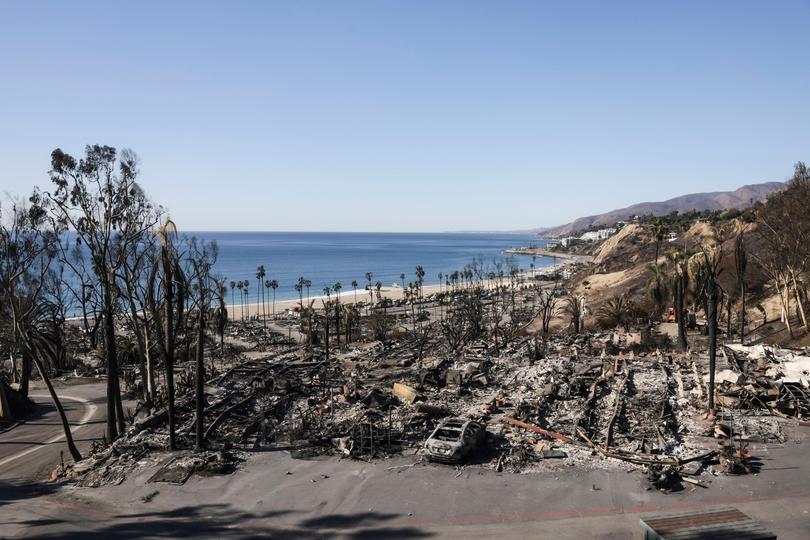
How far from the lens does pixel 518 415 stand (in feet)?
69.6

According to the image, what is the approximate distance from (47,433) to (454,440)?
69.5ft

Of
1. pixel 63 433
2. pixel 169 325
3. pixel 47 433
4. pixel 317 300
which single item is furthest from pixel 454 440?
pixel 317 300

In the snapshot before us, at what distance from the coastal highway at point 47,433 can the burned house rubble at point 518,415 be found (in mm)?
2823

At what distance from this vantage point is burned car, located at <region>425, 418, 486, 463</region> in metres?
17.2

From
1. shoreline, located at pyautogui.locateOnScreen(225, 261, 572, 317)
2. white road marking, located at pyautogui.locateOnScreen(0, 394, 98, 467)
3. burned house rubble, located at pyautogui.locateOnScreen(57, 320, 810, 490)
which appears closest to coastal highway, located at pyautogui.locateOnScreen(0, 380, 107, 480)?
white road marking, located at pyautogui.locateOnScreen(0, 394, 98, 467)

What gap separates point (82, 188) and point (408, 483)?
58.6 ft

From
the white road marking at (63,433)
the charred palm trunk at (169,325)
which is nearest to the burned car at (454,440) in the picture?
the charred palm trunk at (169,325)

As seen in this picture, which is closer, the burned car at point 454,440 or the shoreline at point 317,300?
the burned car at point 454,440

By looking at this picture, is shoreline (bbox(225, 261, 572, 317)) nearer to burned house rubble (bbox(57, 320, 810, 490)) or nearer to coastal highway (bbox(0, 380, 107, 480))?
coastal highway (bbox(0, 380, 107, 480))

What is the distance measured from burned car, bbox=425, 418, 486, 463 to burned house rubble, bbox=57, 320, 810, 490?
38 centimetres

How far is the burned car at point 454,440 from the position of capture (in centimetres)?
1720

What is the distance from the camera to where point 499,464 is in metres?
17.0

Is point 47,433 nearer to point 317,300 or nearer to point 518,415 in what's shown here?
point 518,415

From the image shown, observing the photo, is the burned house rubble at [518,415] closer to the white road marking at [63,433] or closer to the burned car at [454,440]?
the burned car at [454,440]
